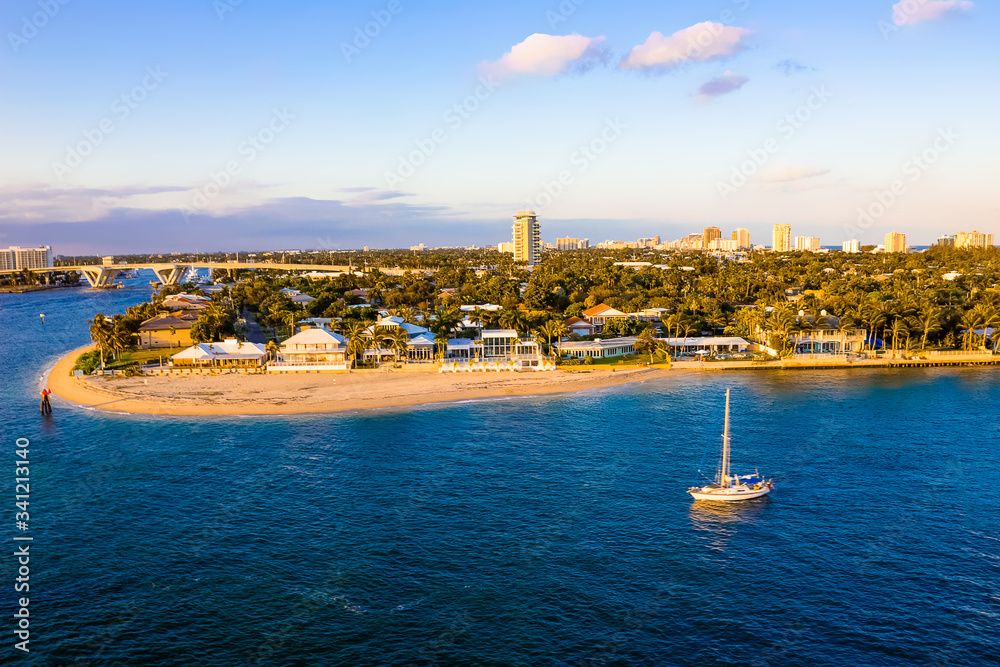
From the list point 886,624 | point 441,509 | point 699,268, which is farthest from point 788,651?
point 699,268

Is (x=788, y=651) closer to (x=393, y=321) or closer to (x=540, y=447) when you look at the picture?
(x=540, y=447)

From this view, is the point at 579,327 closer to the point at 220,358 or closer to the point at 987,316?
the point at 220,358

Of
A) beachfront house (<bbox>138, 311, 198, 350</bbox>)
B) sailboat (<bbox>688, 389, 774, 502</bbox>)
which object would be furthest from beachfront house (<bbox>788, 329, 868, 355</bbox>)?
beachfront house (<bbox>138, 311, 198, 350</bbox>)

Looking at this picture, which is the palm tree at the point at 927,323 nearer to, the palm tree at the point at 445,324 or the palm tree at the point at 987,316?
the palm tree at the point at 987,316

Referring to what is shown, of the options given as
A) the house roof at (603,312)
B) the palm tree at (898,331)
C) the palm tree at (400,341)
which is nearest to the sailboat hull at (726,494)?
the palm tree at (400,341)

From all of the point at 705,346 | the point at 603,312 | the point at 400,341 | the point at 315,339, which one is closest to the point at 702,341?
the point at 705,346

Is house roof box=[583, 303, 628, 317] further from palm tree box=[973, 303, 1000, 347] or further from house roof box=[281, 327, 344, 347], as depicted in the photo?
palm tree box=[973, 303, 1000, 347]
